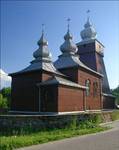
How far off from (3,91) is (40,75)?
31.2 metres

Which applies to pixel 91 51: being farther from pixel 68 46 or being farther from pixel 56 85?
pixel 56 85

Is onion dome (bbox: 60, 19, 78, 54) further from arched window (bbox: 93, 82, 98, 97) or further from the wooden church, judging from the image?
arched window (bbox: 93, 82, 98, 97)

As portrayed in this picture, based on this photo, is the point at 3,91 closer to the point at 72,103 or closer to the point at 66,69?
the point at 66,69

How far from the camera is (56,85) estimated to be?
979 inches

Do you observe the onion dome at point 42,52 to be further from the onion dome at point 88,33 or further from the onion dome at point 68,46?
the onion dome at point 88,33

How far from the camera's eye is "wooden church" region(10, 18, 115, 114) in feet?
83.6

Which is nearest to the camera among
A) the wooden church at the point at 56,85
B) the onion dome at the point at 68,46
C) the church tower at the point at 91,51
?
the wooden church at the point at 56,85

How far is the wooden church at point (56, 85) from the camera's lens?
25484 millimetres

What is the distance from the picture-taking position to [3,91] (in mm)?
55844

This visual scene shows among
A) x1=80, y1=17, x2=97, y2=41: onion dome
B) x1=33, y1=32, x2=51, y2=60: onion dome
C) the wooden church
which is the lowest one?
the wooden church

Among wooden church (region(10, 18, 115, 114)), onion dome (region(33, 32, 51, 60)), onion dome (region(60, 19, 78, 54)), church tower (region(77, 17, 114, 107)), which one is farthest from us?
church tower (region(77, 17, 114, 107))

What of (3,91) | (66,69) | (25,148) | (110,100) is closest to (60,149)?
(25,148)

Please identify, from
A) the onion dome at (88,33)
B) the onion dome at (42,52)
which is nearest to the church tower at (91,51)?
the onion dome at (88,33)

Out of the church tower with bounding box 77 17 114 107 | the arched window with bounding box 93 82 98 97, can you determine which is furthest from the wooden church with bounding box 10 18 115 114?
the church tower with bounding box 77 17 114 107
